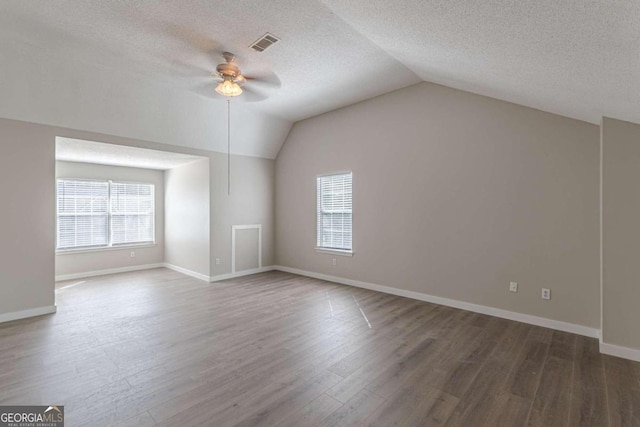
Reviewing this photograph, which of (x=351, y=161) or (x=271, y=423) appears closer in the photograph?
(x=271, y=423)

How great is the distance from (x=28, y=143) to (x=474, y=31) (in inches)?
200

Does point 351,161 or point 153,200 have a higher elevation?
point 351,161

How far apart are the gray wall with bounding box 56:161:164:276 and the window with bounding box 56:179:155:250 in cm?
13

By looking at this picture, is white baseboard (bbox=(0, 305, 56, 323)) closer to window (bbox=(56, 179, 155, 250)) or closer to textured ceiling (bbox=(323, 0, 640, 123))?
window (bbox=(56, 179, 155, 250))

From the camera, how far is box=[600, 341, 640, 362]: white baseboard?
→ 2.67m

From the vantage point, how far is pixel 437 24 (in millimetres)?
2127

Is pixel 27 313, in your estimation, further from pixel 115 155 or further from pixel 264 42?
pixel 264 42

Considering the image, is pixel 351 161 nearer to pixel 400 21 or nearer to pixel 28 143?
pixel 400 21

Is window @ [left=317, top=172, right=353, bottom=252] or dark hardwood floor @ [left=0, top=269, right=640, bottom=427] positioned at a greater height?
window @ [left=317, top=172, right=353, bottom=252]

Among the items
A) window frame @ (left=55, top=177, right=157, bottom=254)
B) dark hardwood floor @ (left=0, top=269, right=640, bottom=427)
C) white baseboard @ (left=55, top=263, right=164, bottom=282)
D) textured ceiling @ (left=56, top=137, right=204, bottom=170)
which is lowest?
dark hardwood floor @ (left=0, top=269, right=640, bottom=427)

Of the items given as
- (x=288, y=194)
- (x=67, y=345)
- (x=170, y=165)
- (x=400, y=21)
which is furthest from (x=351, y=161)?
(x=67, y=345)

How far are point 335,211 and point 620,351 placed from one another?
13.2 feet

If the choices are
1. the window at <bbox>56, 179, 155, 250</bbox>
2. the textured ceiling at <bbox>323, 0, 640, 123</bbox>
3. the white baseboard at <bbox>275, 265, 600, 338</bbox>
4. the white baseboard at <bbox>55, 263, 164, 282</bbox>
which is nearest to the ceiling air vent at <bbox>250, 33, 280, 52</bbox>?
the textured ceiling at <bbox>323, 0, 640, 123</bbox>

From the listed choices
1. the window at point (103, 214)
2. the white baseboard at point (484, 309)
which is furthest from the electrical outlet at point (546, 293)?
the window at point (103, 214)
